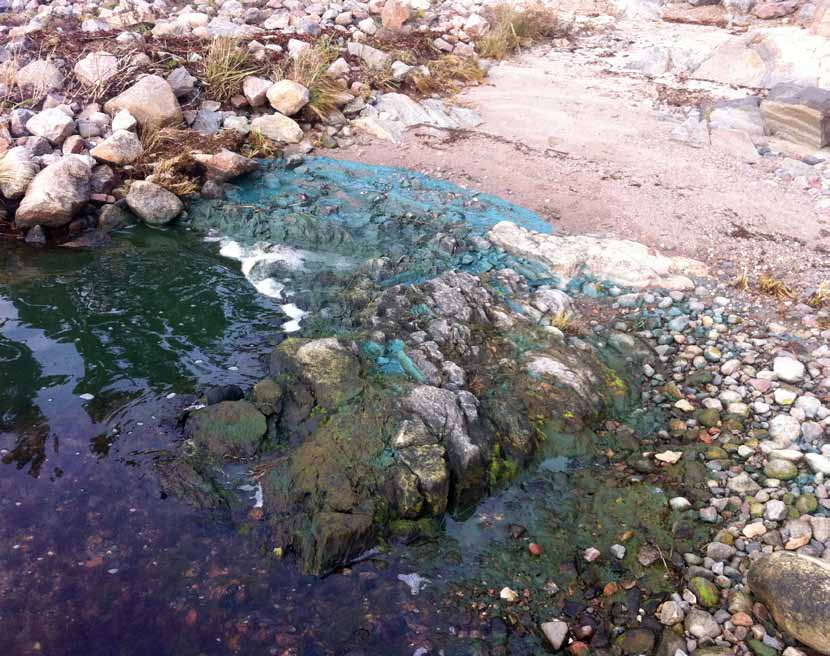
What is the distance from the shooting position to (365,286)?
5.61 metres

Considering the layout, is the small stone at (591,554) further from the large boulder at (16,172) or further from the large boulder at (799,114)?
the large boulder at (799,114)

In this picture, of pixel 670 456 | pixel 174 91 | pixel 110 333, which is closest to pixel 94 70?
pixel 174 91

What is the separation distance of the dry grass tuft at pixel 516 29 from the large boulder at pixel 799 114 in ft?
15.4

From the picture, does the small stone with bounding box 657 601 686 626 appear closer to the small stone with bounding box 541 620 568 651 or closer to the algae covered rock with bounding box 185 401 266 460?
the small stone with bounding box 541 620 568 651

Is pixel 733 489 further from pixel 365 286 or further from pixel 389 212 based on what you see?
pixel 389 212

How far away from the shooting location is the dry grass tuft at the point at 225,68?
8.74 m

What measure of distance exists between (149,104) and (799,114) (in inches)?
303

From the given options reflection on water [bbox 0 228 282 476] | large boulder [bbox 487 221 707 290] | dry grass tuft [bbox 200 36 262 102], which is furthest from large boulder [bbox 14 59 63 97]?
large boulder [bbox 487 221 707 290]

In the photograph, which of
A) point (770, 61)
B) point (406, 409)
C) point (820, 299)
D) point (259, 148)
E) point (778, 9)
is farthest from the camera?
point (778, 9)

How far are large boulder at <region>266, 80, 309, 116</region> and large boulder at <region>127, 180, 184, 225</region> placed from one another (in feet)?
8.13

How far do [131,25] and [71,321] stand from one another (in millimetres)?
6788

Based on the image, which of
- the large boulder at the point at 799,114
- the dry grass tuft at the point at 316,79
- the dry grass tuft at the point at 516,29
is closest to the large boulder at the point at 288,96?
the dry grass tuft at the point at 316,79

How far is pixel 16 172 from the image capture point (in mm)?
6617

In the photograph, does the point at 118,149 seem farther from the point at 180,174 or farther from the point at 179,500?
the point at 179,500
